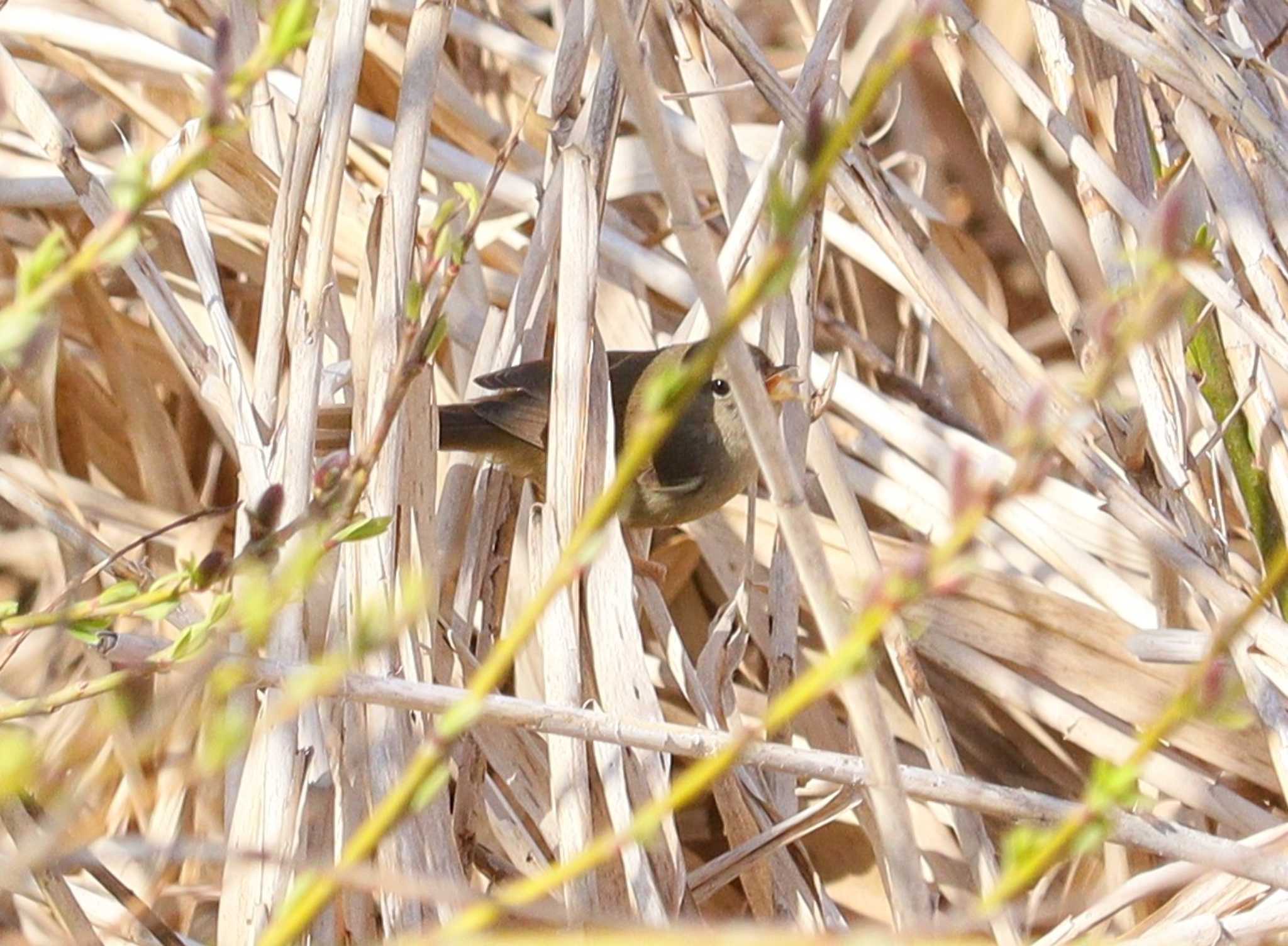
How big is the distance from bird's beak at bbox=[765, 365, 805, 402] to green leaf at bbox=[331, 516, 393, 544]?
0.67 metres

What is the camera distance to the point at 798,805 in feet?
4.79

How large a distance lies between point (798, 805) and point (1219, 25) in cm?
87

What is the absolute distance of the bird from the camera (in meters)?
1.48

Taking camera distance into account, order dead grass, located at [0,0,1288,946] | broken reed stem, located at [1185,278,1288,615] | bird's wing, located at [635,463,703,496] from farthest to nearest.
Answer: bird's wing, located at [635,463,703,496], broken reed stem, located at [1185,278,1288,615], dead grass, located at [0,0,1288,946]

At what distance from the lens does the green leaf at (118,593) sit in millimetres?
658

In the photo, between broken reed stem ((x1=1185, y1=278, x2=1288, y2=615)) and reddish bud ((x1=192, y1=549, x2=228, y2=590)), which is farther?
broken reed stem ((x1=1185, y1=278, x2=1288, y2=615))

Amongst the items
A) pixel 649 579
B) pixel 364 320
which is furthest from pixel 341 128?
pixel 649 579

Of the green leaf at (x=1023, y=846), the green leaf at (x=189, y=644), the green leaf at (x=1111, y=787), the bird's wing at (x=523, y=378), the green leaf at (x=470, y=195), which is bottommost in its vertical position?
the green leaf at (x=1023, y=846)

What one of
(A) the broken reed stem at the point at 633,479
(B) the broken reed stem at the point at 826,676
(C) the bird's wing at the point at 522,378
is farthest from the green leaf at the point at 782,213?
(C) the bird's wing at the point at 522,378

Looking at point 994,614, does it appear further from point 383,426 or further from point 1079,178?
point 383,426

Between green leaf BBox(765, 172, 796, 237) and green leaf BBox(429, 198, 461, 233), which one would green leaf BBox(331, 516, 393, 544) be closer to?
green leaf BBox(429, 198, 461, 233)

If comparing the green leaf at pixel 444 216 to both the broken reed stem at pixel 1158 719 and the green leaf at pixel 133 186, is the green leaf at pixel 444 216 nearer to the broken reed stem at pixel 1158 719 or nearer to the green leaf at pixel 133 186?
the green leaf at pixel 133 186

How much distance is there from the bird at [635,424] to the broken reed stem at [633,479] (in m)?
0.82

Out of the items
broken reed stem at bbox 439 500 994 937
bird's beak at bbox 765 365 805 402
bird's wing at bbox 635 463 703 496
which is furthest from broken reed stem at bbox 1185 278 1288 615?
broken reed stem at bbox 439 500 994 937
